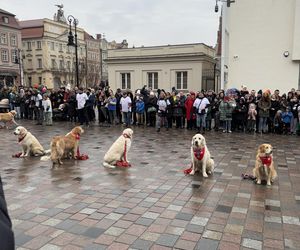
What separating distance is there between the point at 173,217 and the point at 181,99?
10592 millimetres

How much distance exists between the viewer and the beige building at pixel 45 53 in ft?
242

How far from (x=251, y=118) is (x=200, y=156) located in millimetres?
7549

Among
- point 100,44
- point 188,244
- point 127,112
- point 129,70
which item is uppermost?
point 100,44

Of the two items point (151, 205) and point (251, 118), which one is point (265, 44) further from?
point (151, 205)

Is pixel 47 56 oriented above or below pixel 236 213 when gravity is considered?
above

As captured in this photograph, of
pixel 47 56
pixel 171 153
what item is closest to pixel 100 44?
pixel 47 56

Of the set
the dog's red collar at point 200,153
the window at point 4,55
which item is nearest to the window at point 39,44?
the window at point 4,55

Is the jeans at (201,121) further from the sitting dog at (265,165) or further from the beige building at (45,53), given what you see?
the beige building at (45,53)

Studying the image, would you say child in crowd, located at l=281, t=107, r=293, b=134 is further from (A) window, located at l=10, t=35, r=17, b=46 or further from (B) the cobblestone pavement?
(A) window, located at l=10, t=35, r=17, b=46

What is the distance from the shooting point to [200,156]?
677cm

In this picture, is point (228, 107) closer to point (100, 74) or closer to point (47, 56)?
point (100, 74)

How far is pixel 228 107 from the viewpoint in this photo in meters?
13.4

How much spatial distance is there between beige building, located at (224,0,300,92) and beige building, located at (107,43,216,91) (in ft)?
48.4

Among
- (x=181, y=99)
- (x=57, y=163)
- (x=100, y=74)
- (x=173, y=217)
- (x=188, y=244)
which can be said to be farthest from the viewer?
(x=100, y=74)
